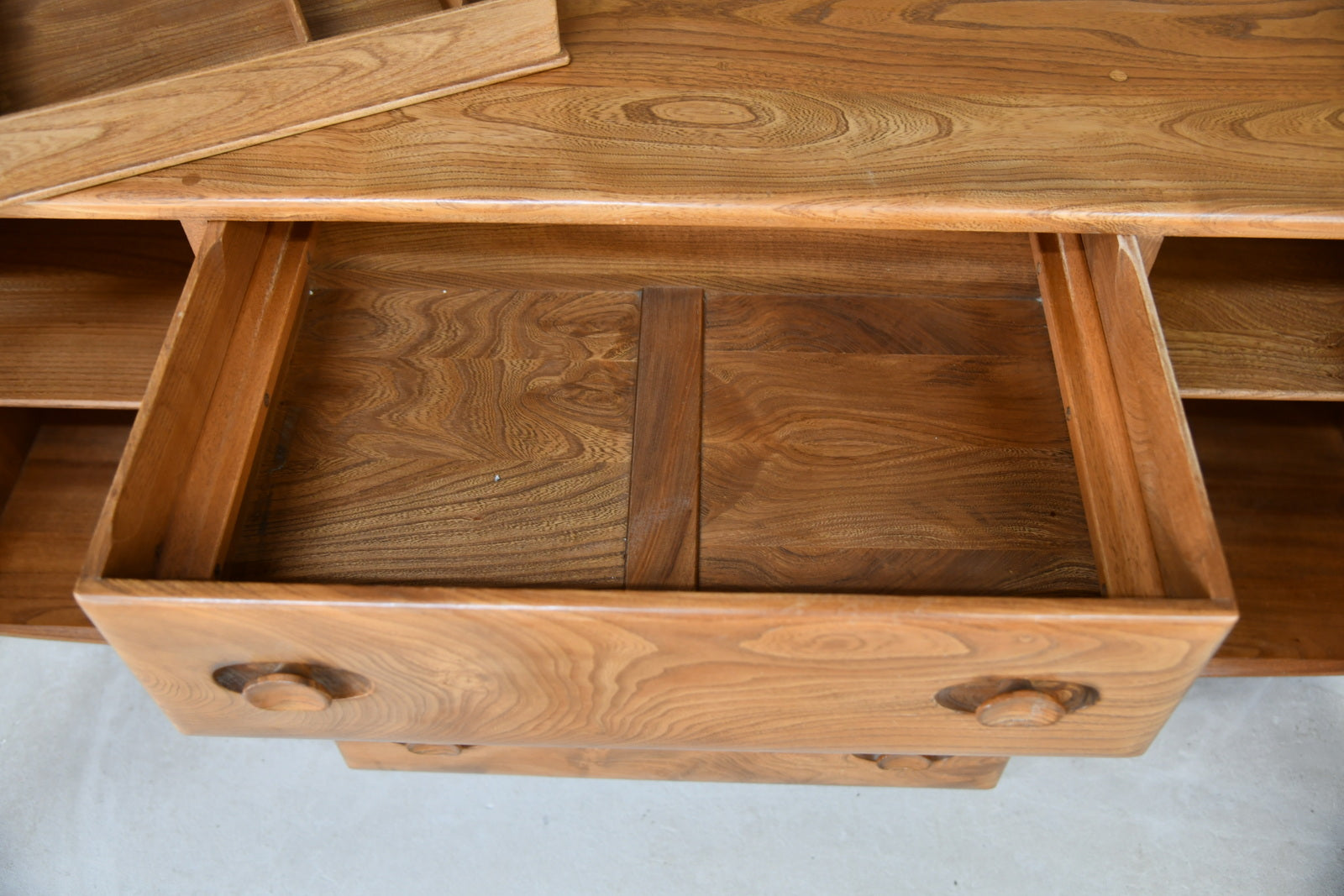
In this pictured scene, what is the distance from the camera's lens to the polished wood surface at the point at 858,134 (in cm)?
73

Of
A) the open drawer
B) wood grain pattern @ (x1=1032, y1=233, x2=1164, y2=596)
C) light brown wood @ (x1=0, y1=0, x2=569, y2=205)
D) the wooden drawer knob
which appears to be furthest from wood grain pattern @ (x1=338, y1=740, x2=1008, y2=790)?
light brown wood @ (x1=0, y1=0, x2=569, y2=205)

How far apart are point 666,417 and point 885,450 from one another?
18 cm

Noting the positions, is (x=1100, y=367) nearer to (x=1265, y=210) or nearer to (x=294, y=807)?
(x=1265, y=210)

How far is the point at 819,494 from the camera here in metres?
0.84

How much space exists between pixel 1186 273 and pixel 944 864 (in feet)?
2.01

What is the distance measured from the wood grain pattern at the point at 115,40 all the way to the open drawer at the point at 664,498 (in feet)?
0.47

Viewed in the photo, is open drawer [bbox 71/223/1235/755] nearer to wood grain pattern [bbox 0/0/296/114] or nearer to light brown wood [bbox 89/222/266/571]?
light brown wood [bbox 89/222/266/571]

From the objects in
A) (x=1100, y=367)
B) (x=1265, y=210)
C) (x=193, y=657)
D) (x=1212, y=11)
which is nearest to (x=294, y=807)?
(x=193, y=657)

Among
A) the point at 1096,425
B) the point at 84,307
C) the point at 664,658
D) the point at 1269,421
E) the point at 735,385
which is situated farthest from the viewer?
the point at 1269,421

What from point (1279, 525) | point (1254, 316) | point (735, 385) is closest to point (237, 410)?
point (735, 385)

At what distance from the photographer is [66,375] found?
978 millimetres

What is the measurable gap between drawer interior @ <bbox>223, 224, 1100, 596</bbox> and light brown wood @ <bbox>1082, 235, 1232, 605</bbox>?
0.29 ft

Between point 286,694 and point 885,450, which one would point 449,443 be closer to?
point 286,694

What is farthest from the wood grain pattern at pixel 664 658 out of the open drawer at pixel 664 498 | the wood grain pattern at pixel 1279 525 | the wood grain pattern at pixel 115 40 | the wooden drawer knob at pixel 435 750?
the wood grain pattern at pixel 115 40
